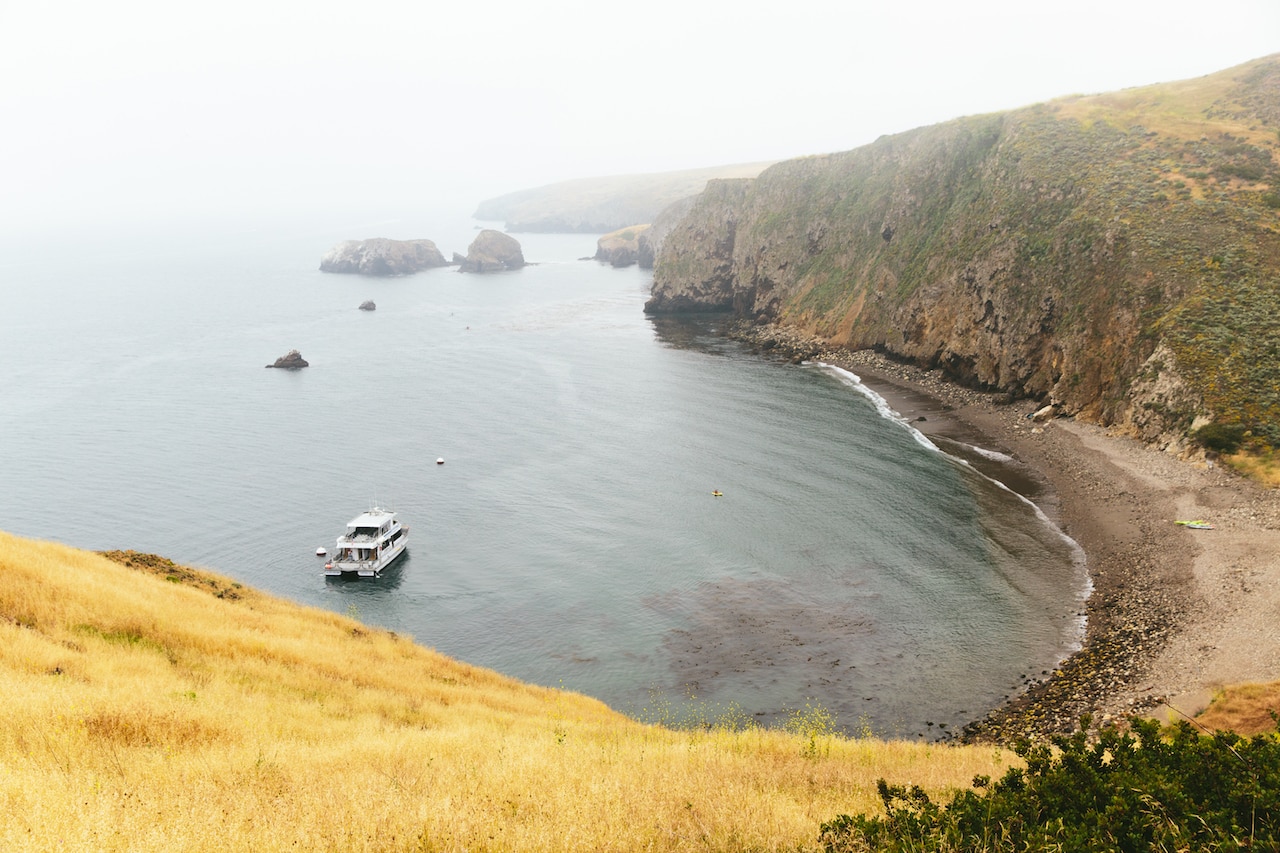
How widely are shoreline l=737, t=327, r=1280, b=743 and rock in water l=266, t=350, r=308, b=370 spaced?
8289cm

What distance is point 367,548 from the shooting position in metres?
47.2

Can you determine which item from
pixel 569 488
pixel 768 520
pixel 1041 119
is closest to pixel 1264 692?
pixel 768 520

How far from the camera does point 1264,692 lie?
27.1 meters

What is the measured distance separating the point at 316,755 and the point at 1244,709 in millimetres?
31315

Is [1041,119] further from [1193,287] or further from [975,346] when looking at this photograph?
[1193,287]

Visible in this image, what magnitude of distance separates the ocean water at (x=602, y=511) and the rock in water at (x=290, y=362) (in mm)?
3395

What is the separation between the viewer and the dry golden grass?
→ 2548 cm

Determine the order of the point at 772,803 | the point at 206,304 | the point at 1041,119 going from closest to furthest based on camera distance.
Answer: the point at 772,803 < the point at 1041,119 < the point at 206,304

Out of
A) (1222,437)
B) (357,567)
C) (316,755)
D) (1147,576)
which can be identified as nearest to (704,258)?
(1222,437)

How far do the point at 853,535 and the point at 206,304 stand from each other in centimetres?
15774

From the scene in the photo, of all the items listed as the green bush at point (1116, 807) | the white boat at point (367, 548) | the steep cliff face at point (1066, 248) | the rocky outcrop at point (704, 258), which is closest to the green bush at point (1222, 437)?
the steep cliff face at point (1066, 248)

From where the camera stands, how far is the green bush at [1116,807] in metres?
9.54

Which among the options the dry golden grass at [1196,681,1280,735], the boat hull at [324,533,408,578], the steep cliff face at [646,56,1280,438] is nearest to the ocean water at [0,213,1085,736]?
the boat hull at [324,533,408,578]

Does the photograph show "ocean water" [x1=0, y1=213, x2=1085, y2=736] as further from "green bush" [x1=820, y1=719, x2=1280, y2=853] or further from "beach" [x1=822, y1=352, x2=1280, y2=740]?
"green bush" [x1=820, y1=719, x2=1280, y2=853]
